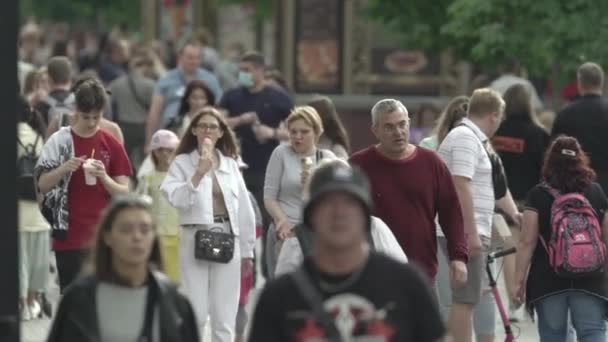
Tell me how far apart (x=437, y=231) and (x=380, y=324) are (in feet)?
17.6

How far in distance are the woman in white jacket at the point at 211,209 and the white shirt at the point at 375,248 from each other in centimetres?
235

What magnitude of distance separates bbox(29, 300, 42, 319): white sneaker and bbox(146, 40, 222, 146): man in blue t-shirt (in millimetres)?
2729

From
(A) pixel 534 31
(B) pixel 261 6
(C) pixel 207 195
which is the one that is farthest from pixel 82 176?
(B) pixel 261 6

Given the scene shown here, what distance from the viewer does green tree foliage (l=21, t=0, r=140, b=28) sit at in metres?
54.6

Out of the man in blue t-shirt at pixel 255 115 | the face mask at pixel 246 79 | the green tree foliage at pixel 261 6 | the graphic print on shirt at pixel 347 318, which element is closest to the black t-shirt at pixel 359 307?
the graphic print on shirt at pixel 347 318

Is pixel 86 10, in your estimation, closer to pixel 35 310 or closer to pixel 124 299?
pixel 35 310

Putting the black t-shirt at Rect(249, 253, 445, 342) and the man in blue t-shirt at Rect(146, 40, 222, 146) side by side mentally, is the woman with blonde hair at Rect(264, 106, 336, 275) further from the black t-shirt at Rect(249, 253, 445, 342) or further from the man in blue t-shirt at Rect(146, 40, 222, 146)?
the black t-shirt at Rect(249, 253, 445, 342)

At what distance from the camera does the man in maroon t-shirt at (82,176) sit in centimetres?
1180

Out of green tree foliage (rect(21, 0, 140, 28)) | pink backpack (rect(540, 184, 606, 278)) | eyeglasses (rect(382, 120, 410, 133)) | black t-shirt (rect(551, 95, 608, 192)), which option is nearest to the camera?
eyeglasses (rect(382, 120, 410, 133))

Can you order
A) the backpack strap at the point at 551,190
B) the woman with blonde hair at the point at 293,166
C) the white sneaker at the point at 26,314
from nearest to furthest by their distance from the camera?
1. the backpack strap at the point at 551,190
2. the woman with blonde hair at the point at 293,166
3. the white sneaker at the point at 26,314

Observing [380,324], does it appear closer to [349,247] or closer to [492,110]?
[349,247]

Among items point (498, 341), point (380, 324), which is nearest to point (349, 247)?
point (380, 324)

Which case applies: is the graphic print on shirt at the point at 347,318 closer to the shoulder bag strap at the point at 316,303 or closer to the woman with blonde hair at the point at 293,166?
the shoulder bag strap at the point at 316,303

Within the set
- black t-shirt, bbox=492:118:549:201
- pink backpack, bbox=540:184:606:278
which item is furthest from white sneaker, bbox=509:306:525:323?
pink backpack, bbox=540:184:606:278
